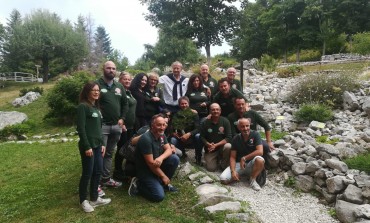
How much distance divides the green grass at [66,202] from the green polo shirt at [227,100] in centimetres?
184

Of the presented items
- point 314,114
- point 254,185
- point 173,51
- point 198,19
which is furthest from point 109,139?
point 173,51

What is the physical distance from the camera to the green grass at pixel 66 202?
15.1 feet

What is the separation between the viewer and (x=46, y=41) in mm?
27828

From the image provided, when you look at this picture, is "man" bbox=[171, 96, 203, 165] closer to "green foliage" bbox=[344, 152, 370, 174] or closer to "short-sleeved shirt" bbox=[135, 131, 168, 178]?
"short-sleeved shirt" bbox=[135, 131, 168, 178]

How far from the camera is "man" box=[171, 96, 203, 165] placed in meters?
6.25

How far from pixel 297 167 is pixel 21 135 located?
11.2 metres

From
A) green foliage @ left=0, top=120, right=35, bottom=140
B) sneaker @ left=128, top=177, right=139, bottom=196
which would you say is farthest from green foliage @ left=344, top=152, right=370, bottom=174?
green foliage @ left=0, top=120, right=35, bottom=140

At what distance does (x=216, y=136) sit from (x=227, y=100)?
877mm

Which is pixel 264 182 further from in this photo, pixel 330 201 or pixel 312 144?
pixel 312 144

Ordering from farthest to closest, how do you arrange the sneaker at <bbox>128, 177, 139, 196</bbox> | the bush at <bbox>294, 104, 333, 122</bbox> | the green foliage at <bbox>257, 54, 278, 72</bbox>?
1. the green foliage at <bbox>257, 54, 278, 72</bbox>
2. the bush at <bbox>294, 104, 333, 122</bbox>
3. the sneaker at <bbox>128, 177, 139, 196</bbox>

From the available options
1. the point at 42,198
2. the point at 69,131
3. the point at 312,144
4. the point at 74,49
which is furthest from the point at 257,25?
the point at 42,198

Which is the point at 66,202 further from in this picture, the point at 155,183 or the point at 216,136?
the point at 216,136

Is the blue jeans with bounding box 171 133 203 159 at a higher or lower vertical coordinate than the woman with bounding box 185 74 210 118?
lower

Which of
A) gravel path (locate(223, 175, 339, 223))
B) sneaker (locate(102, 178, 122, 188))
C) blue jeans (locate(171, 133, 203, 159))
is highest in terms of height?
blue jeans (locate(171, 133, 203, 159))
